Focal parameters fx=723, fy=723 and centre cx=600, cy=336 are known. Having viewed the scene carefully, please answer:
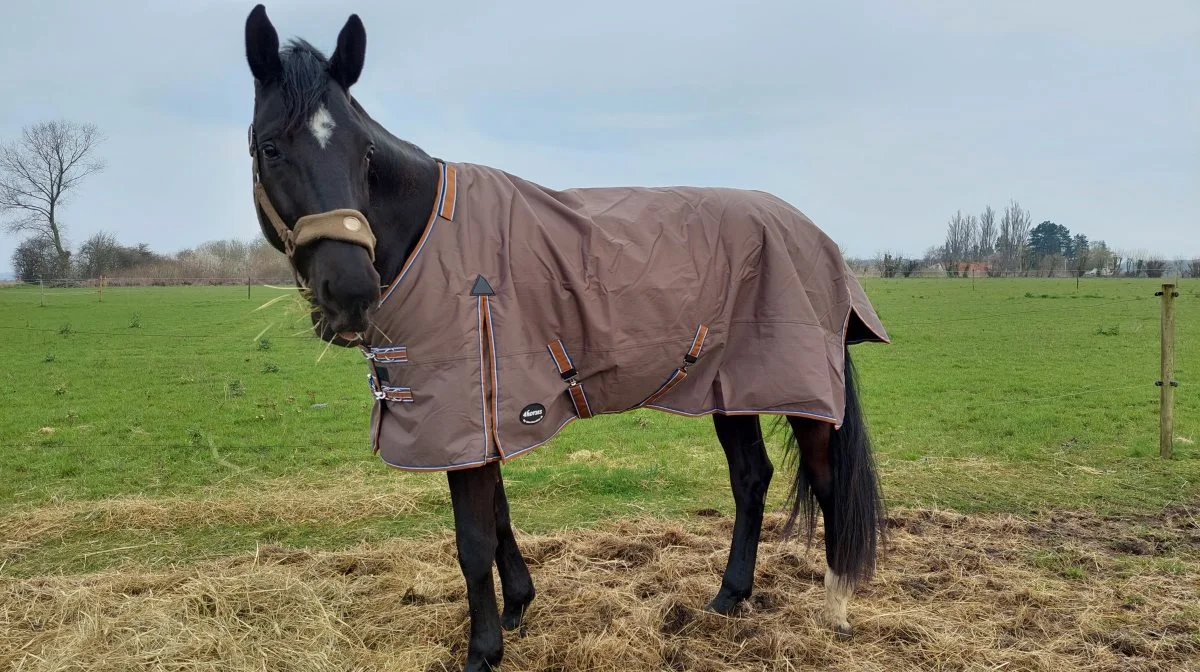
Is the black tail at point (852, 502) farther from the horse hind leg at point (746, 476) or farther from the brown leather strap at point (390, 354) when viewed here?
the brown leather strap at point (390, 354)

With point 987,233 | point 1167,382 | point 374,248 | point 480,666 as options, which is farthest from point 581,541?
point 987,233

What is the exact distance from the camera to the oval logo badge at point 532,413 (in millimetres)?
2680

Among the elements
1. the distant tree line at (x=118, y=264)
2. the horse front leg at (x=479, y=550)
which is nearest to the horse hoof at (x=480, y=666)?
the horse front leg at (x=479, y=550)

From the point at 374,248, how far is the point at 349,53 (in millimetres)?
673

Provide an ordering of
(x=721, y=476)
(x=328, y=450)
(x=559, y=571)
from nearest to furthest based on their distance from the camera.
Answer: (x=559, y=571) → (x=721, y=476) → (x=328, y=450)

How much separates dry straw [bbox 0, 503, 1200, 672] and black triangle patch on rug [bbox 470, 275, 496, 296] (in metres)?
1.53

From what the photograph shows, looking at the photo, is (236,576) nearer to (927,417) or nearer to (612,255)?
(612,255)

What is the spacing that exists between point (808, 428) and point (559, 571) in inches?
62.5

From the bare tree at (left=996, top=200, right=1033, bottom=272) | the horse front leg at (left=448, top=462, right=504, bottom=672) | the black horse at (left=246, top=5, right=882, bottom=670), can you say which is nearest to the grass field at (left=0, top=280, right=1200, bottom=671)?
Answer: the horse front leg at (left=448, top=462, right=504, bottom=672)

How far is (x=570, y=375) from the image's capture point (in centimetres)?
286

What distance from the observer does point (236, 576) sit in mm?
3639

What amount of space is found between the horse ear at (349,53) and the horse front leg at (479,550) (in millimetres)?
1473

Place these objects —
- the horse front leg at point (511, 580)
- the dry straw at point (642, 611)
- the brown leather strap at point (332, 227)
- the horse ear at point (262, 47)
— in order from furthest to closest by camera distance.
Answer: the horse front leg at point (511, 580) < the dry straw at point (642, 611) < the horse ear at point (262, 47) < the brown leather strap at point (332, 227)

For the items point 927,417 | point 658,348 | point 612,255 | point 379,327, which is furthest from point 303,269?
point 927,417
